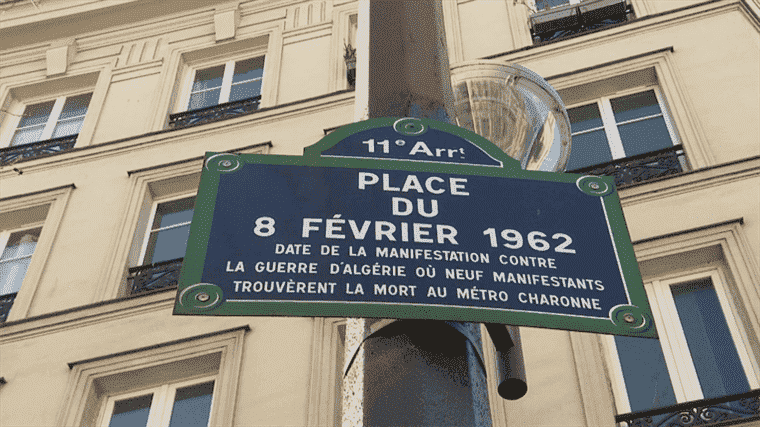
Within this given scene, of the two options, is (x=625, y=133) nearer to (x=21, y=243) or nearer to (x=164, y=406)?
(x=164, y=406)

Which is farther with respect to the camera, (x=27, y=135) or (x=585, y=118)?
(x=27, y=135)

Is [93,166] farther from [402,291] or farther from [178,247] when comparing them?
[402,291]

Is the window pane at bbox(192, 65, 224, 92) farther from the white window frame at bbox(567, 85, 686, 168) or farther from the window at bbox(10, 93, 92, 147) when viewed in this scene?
the white window frame at bbox(567, 85, 686, 168)

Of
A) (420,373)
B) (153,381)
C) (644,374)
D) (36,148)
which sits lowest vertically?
(420,373)

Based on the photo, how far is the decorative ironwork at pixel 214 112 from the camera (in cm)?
1190

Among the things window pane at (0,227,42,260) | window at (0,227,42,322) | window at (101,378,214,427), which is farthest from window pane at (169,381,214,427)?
window pane at (0,227,42,260)

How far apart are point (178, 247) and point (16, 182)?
2.87 m

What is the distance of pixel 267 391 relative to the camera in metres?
7.68

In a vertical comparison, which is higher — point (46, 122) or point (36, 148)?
point (46, 122)

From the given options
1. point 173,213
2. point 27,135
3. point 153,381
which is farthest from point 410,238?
point 27,135

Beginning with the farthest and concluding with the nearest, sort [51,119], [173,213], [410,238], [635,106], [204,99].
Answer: [51,119], [204,99], [173,213], [635,106], [410,238]

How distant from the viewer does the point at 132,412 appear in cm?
832

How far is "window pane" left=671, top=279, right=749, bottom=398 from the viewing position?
673 cm

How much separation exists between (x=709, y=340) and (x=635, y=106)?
12.2 feet
